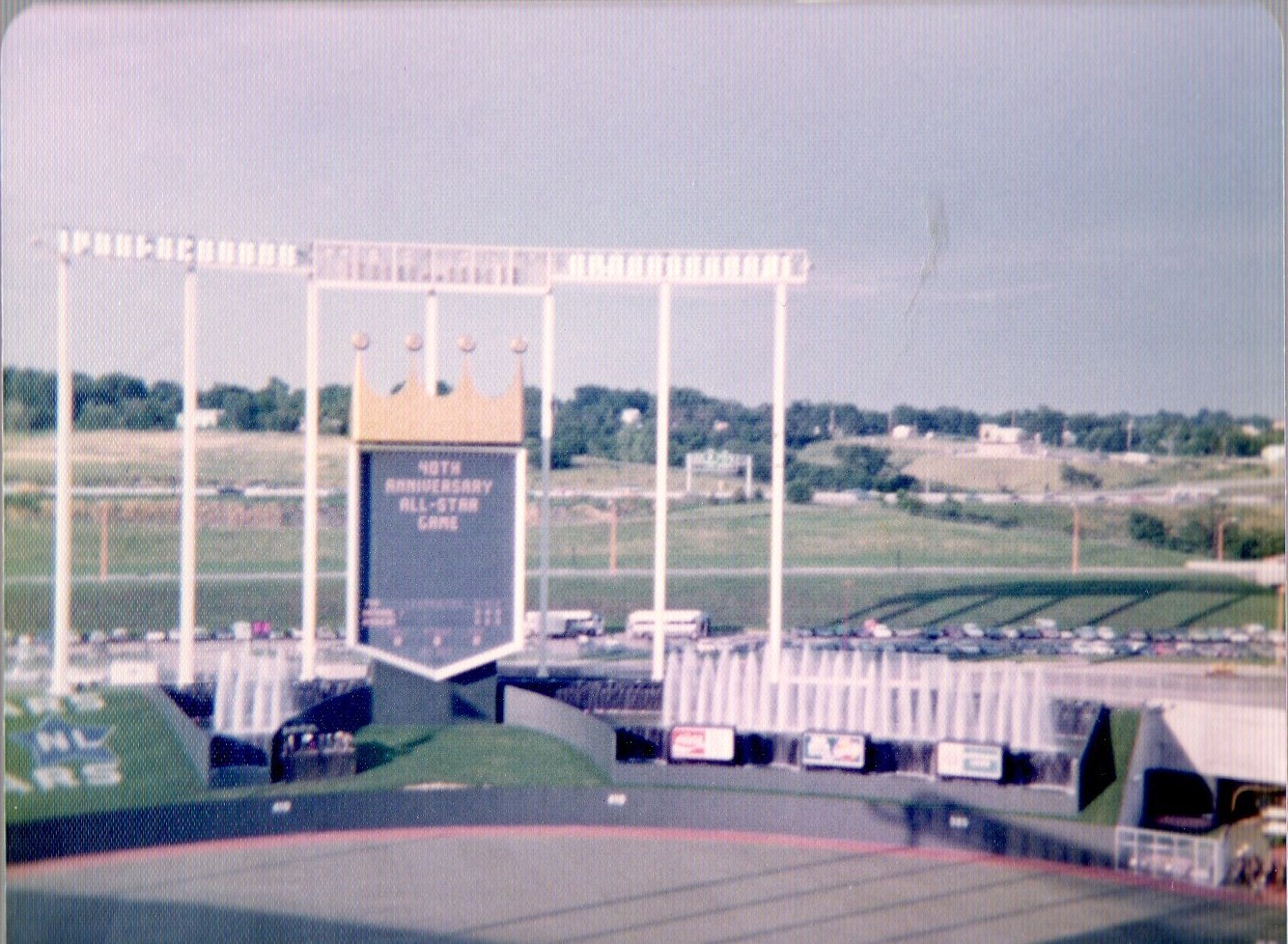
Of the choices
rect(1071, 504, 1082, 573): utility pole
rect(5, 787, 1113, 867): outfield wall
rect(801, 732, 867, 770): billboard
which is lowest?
rect(5, 787, 1113, 867): outfield wall

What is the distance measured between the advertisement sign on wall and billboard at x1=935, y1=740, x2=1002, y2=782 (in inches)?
57.5

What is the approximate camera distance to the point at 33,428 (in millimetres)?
8742

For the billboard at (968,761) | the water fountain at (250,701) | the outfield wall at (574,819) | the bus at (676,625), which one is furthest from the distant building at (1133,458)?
the water fountain at (250,701)

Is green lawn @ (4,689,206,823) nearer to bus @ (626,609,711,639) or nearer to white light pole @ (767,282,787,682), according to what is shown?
white light pole @ (767,282,787,682)

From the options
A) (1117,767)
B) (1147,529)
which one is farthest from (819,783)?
(1147,529)

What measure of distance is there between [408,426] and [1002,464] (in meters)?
14.4

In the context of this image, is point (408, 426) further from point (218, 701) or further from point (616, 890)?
point (616, 890)

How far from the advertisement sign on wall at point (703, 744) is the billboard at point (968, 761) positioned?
1.46 m

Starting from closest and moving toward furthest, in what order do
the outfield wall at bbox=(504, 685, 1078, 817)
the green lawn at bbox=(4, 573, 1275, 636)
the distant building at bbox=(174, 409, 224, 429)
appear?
the outfield wall at bbox=(504, 685, 1078, 817)
the green lawn at bbox=(4, 573, 1275, 636)
the distant building at bbox=(174, 409, 224, 429)

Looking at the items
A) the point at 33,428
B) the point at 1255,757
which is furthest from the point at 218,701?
the point at 1255,757

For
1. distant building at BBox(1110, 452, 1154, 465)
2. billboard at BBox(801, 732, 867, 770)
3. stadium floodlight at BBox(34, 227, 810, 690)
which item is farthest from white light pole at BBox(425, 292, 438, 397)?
distant building at BBox(1110, 452, 1154, 465)

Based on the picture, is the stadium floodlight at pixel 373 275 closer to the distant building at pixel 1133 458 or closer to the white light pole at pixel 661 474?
the white light pole at pixel 661 474

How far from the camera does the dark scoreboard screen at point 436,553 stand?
836cm

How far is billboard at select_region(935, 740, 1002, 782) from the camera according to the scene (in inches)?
283
